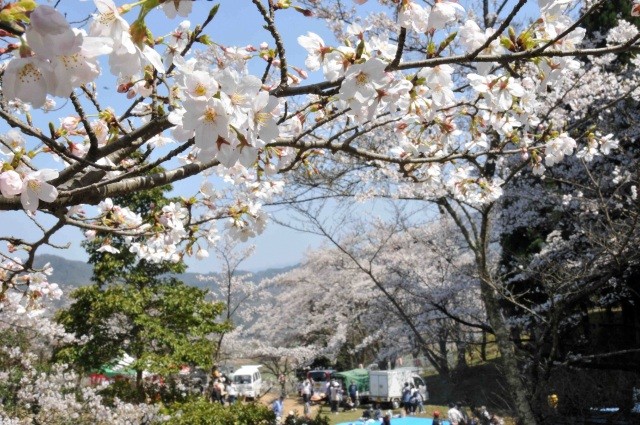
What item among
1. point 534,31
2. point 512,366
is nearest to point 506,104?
point 534,31

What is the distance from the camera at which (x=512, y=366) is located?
6348 mm

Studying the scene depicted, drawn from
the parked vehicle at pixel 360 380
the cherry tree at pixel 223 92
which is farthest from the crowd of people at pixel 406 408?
the cherry tree at pixel 223 92

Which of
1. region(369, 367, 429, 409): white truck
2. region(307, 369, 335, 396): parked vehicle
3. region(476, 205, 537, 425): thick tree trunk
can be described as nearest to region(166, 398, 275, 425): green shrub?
region(476, 205, 537, 425): thick tree trunk

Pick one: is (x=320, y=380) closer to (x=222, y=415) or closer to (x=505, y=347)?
(x=222, y=415)

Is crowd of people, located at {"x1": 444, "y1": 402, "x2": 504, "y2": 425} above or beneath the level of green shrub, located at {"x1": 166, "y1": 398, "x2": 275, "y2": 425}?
beneath

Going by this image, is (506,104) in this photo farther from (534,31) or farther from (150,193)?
(150,193)

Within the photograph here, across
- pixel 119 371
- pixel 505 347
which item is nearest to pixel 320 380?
pixel 119 371

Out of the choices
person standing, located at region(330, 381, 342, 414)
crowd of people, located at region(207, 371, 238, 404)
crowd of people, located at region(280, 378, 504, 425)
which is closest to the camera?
crowd of people, located at region(280, 378, 504, 425)

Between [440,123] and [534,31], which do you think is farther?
[440,123]

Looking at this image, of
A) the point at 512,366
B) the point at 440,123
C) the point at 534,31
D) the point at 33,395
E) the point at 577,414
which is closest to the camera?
the point at 534,31

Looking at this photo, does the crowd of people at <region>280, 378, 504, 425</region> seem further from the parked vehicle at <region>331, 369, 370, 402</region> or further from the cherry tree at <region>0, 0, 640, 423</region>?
the cherry tree at <region>0, 0, 640, 423</region>

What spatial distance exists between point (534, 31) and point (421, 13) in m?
0.45

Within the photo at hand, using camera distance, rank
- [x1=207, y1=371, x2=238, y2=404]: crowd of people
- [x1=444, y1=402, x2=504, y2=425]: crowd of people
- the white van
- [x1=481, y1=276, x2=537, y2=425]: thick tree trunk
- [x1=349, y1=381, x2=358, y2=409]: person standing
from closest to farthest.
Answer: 1. [x1=481, y1=276, x2=537, y2=425]: thick tree trunk
2. [x1=444, y1=402, x2=504, y2=425]: crowd of people
3. [x1=207, y1=371, x2=238, y2=404]: crowd of people
4. [x1=349, y1=381, x2=358, y2=409]: person standing
5. the white van

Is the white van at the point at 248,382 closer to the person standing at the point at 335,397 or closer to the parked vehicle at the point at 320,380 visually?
the parked vehicle at the point at 320,380
